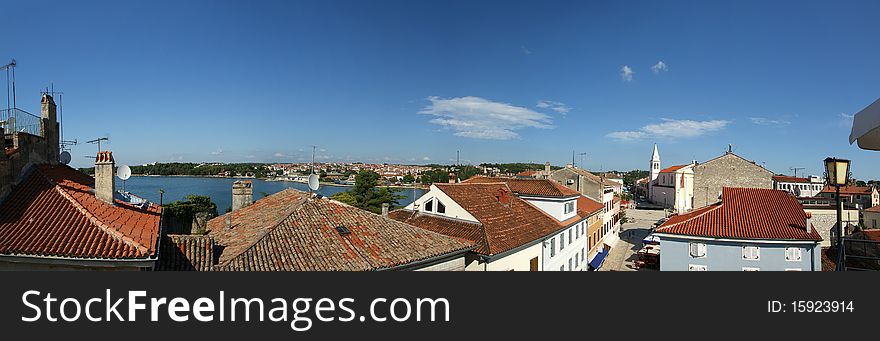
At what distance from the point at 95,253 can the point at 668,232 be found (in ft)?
63.2

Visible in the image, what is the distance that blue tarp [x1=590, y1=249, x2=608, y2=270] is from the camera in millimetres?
24938

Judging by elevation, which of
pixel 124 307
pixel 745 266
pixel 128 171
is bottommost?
pixel 745 266

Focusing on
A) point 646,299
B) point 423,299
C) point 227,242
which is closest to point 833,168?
point 646,299

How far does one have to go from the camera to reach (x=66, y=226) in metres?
7.19

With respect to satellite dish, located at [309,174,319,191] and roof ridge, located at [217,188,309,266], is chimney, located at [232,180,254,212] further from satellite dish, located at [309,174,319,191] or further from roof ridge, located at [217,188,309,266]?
roof ridge, located at [217,188,309,266]

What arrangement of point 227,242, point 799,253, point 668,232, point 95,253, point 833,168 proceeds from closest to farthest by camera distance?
point 833,168 < point 95,253 < point 227,242 < point 799,253 < point 668,232

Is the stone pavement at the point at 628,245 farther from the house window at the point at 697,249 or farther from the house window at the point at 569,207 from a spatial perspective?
the house window at the point at 697,249

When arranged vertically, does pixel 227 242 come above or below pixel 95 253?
below

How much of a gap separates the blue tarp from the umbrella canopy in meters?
21.9

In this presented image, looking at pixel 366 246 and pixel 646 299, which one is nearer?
pixel 646 299

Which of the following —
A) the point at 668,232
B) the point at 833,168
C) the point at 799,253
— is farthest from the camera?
the point at 668,232

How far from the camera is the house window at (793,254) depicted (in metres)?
16.6

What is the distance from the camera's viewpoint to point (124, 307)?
13.6ft

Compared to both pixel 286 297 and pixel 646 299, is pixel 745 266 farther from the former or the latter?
pixel 286 297
